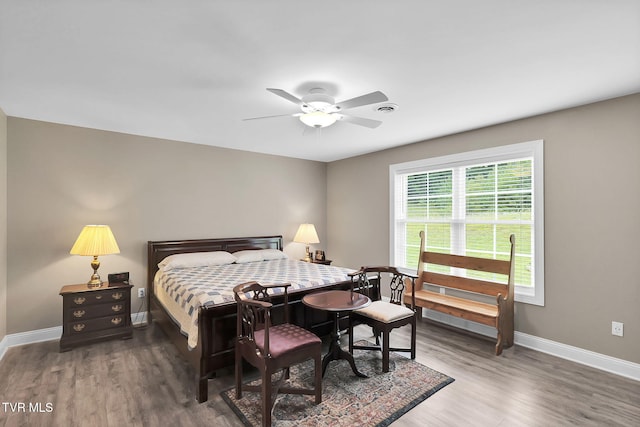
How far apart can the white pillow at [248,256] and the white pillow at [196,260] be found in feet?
0.32

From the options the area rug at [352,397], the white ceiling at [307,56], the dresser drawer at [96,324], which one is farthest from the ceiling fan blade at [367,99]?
the dresser drawer at [96,324]

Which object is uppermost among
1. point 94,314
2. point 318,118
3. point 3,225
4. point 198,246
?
point 318,118

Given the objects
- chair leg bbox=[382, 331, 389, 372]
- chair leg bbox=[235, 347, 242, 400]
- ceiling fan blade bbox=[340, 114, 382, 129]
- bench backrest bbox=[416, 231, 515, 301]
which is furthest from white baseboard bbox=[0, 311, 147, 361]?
bench backrest bbox=[416, 231, 515, 301]

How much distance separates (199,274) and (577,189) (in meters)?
4.09

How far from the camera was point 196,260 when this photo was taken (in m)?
4.00

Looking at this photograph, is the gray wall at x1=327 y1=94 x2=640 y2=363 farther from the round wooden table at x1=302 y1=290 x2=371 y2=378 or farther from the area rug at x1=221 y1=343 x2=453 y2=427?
the round wooden table at x1=302 y1=290 x2=371 y2=378

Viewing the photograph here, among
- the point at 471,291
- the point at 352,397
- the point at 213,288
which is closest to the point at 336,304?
the point at 352,397

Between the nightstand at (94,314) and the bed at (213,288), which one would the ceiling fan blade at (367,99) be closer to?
the bed at (213,288)

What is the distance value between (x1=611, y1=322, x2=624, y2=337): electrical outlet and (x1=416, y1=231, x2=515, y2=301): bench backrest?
2.65ft

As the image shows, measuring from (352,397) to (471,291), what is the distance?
2144 millimetres

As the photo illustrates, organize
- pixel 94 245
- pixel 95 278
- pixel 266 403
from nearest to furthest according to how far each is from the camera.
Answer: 1. pixel 266 403
2. pixel 94 245
3. pixel 95 278

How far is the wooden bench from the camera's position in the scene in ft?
10.5

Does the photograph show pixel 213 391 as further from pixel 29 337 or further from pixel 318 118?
pixel 29 337

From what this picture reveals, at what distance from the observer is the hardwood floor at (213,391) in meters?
2.13
